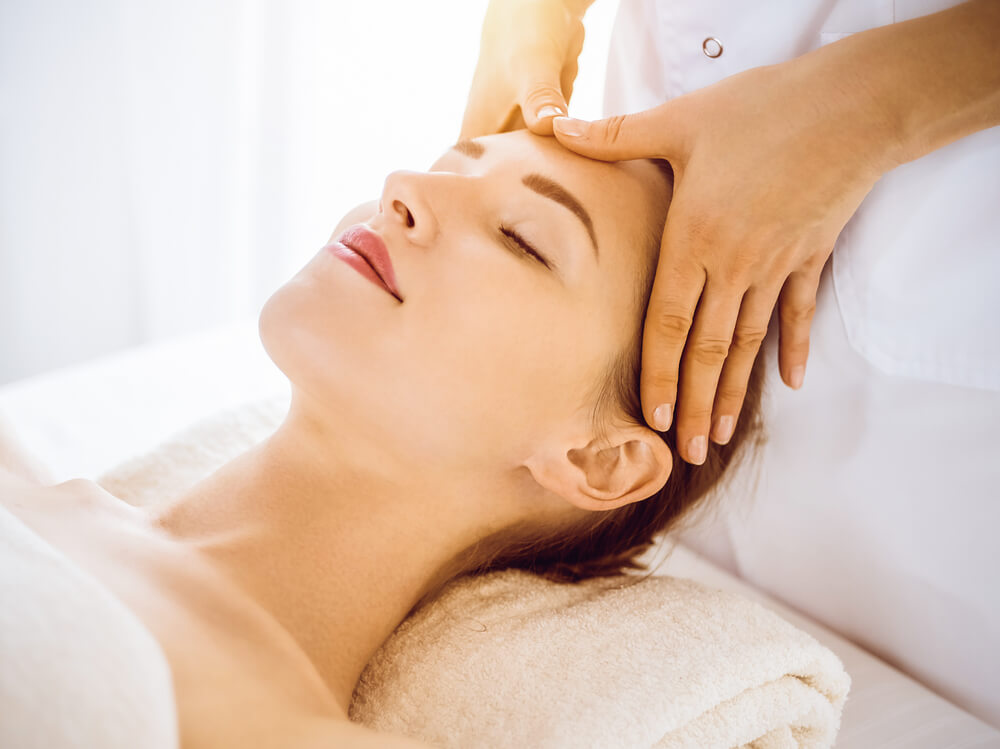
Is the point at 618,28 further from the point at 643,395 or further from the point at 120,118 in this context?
the point at 120,118

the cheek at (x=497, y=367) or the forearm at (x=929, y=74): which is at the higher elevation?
the forearm at (x=929, y=74)

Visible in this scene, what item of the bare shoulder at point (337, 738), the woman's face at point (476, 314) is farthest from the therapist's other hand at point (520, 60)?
the bare shoulder at point (337, 738)

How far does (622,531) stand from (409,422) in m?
0.39


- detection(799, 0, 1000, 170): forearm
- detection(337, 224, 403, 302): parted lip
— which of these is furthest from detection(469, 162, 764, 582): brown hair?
detection(337, 224, 403, 302): parted lip

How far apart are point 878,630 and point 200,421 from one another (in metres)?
1.11

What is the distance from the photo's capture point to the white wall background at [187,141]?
7.93 ft

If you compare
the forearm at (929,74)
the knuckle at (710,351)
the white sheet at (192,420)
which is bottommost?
the white sheet at (192,420)

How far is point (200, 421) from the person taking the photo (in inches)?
57.6

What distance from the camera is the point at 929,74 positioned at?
0.90 metres

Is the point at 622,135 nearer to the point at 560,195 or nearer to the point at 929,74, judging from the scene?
the point at 560,195

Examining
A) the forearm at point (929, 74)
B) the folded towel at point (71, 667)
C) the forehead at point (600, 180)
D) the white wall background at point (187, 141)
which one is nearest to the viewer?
the folded towel at point (71, 667)

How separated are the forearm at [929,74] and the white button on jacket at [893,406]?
0.37 feet

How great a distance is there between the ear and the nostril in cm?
31

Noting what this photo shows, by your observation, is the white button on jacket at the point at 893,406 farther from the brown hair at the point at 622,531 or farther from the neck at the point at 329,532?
the neck at the point at 329,532
